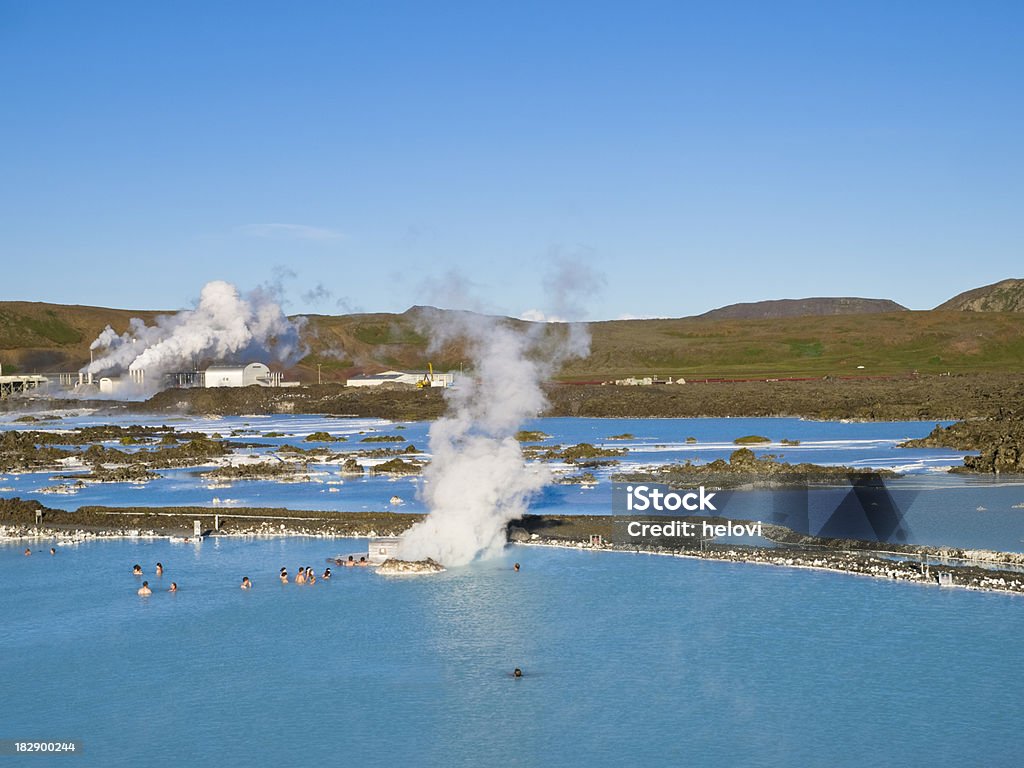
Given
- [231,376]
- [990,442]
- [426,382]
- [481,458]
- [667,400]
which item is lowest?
[990,442]

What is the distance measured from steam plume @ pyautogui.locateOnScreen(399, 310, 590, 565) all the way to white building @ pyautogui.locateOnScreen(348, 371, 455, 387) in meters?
127

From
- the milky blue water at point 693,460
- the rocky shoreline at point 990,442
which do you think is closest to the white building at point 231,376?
the milky blue water at point 693,460

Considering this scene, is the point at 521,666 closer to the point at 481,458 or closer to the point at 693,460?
the point at 481,458

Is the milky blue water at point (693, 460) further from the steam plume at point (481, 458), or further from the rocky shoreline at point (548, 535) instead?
the steam plume at point (481, 458)

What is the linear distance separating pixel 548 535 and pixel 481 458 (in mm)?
6541

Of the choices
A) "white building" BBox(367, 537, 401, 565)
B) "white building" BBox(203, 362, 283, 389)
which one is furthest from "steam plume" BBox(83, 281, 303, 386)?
"white building" BBox(367, 537, 401, 565)

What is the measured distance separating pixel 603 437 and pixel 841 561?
68619 mm

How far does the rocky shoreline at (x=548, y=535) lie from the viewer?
4272cm

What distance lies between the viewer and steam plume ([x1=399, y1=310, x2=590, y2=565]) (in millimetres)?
47281

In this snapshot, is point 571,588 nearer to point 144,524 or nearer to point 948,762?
point 948,762

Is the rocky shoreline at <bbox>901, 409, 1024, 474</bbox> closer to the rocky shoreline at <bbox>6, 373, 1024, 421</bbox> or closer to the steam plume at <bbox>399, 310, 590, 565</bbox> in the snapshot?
the rocky shoreline at <bbox>6, 373, 1024, 421</bbox>

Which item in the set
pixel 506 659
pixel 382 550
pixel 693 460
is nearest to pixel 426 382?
pixel 693 460

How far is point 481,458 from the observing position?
47.8 metres

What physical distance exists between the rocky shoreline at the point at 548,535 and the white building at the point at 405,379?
4735 inches
